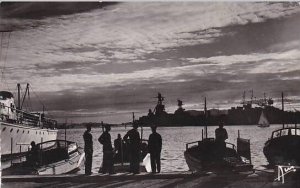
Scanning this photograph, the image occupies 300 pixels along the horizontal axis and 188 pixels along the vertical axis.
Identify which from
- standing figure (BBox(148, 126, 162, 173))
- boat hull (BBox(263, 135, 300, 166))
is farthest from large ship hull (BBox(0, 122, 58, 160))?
boat hull (BBox(263, 135, 300, 166))

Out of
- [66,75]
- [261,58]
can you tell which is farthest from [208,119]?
[66,75]

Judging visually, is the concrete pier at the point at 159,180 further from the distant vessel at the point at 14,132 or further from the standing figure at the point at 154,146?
the distant vessel at the point at 14,132

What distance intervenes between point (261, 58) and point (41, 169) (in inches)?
262

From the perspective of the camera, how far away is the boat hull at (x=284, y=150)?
30.8 feet

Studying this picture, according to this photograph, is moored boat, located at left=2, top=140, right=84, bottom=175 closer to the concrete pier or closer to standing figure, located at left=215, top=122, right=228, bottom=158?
the concrete pier

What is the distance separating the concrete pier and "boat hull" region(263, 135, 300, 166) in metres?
1.13

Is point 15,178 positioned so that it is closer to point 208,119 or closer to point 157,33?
point 157,33

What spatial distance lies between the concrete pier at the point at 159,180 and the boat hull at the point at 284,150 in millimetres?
1128

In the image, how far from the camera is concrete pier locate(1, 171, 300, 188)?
25.0ft

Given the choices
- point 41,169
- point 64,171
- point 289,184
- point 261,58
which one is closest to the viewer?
point 289,184

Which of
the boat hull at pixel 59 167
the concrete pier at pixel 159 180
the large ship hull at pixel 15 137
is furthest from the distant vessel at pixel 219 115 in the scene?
the large ship hull at pixel 15 137

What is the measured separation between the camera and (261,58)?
9242 mm

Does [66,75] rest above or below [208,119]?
above

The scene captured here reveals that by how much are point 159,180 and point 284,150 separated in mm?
4410
